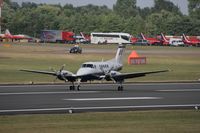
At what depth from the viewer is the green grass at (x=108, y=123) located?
89.0 feet

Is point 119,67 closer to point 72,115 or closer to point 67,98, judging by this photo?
point 67,98

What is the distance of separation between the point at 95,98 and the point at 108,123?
12837 mm

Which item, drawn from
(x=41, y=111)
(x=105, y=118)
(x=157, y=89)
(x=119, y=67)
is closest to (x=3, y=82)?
(x=119, y=67)

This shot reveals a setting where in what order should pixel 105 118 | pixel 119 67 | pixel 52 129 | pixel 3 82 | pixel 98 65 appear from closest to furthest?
pixel 52 129, pixel 105 118, pixel 98 65, pixel 119 67, pixel 3 82

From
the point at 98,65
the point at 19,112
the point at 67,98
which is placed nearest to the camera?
the point at 19,112

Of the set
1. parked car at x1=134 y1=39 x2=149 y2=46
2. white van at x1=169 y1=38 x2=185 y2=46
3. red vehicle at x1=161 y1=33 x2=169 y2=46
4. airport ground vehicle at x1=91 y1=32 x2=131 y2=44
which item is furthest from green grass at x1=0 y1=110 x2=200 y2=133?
airport ground vehicle at x1=91 y1=32 x2=131 y2=44

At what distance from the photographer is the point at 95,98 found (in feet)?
138

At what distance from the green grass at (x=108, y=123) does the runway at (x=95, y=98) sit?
2445mm

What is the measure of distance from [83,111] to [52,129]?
728 cm

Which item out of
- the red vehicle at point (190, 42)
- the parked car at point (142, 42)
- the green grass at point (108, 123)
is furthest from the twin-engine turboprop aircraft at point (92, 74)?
the red vehicle at point (190, 42)

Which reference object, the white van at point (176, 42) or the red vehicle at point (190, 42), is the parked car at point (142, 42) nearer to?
the white van at point (176, 42)

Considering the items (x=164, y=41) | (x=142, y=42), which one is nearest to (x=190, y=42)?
(x=164, y=41)

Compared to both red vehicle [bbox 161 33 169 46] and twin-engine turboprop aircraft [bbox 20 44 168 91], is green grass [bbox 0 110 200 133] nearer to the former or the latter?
twin-engine turboprop aircraft [bbox 20 44 168 91]

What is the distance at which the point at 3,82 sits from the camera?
5700cm
